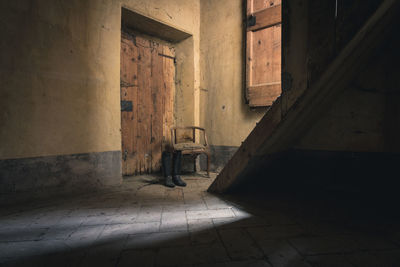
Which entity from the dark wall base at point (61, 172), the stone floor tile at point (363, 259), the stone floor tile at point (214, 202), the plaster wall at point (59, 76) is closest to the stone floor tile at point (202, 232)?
the stone floor tile at point (214, 202)

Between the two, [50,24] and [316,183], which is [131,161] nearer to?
[50,24]

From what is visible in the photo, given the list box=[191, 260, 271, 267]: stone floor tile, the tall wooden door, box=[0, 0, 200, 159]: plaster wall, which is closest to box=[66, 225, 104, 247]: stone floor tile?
box=[191, 260, 271, 267]: stone floor tile

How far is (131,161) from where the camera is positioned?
374 centimetres

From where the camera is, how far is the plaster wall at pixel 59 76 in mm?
2330

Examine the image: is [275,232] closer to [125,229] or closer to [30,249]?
[125,229]

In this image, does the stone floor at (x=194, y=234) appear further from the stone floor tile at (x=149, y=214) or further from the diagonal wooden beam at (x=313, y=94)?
the diagonal wooden beam at (x=313, y=94)

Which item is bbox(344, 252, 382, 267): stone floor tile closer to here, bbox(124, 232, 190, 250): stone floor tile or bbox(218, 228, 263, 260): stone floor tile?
bbox(218, 228, 263, 260): stone floor tile

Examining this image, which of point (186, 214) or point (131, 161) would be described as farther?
point (131, 161)

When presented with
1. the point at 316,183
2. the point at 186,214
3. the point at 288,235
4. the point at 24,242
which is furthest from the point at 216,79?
the point at 24,242

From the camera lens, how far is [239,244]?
145cm

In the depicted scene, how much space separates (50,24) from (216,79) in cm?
262

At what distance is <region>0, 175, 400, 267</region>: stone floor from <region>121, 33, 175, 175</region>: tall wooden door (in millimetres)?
1451

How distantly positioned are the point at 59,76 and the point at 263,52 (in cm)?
288

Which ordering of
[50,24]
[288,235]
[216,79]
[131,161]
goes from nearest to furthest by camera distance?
[288,235]
[50,24]
[131,161]
[216,79]
